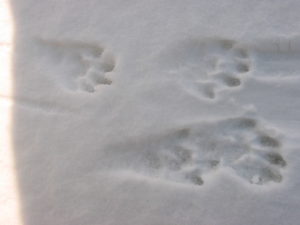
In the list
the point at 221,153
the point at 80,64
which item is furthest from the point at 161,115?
the point at 80,64

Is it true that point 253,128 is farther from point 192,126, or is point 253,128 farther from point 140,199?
point 140,199

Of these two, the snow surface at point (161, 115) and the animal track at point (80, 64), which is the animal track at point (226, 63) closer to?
the snow surface at point (161, 115)

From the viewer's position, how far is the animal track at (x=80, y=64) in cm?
119

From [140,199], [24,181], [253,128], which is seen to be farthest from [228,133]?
[24,181]

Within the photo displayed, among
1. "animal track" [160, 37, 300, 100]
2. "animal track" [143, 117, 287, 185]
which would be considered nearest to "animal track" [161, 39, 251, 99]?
"animal track" [160, 37, 300, 100]

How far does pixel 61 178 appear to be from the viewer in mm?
1103

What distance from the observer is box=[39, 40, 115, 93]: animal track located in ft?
3.89

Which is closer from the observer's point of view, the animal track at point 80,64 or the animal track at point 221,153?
the animal track at point 221,153

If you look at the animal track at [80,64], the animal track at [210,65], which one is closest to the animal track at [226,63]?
the animal track at [210,65]

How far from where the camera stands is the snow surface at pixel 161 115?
1.00m

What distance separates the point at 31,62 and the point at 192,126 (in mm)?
538

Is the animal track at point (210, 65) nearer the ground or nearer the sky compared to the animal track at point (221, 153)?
nearer the sky

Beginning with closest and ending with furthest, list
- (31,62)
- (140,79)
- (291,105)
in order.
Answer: (291,105) < (140,79) < (31,62)

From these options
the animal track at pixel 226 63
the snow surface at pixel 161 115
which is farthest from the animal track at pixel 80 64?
the animal track at pixel 226 63
